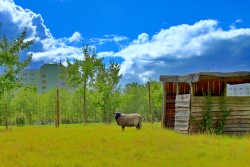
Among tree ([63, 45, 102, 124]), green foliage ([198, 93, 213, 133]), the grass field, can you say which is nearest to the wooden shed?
green foliage ([198, 93, 213, 133])

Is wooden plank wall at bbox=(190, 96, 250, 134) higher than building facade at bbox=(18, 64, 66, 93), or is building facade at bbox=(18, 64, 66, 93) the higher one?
building facade at bbox=(18, 64, 66, 93)

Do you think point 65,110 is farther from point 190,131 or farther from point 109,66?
point 190,131

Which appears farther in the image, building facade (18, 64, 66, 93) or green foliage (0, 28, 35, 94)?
building facade (18, 64, 66, 93)

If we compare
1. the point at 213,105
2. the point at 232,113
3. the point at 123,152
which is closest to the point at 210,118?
the point at 213,105

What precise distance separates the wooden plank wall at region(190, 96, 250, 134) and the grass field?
4066 millimetres

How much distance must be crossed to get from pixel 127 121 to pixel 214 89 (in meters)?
7.16

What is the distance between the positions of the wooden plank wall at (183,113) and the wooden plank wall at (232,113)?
0.44 m

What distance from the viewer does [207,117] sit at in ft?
78.4

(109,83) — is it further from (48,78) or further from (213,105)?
(48,78)

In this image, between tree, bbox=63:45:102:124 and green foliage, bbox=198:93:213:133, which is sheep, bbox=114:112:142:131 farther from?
tree, bbox=63:45:102:124

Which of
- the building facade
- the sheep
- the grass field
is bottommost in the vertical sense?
the grass field

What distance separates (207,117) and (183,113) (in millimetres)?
1716

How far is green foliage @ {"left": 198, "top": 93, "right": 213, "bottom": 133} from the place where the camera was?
23828 mm

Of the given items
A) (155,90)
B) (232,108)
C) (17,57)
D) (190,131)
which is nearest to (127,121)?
(190,131)
